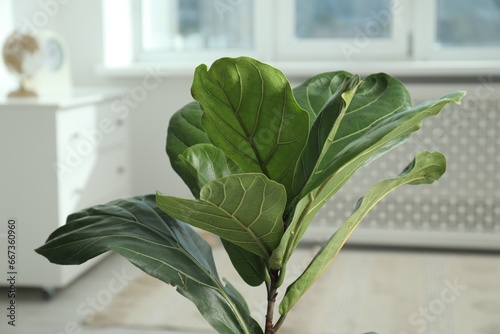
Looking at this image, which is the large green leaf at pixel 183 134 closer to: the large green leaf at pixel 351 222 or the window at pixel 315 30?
the large green leaf at pixel 351 222

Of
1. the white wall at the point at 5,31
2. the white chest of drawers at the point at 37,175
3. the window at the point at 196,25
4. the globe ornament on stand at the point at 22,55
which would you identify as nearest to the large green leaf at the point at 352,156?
the white chest of drawers at the point at 37,175

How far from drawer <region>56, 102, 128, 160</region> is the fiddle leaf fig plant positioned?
1706mm

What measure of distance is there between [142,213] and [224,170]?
0.10 m

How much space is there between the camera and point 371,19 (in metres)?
3.20

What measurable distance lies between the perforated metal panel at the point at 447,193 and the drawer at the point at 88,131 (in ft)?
2.91

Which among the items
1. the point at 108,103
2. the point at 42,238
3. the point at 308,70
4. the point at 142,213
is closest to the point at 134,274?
the point at 42,238

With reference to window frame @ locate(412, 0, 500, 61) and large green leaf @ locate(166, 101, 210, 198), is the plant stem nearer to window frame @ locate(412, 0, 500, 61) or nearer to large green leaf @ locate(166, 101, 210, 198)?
large green leaf @ locate(166, 101, 210, 198)

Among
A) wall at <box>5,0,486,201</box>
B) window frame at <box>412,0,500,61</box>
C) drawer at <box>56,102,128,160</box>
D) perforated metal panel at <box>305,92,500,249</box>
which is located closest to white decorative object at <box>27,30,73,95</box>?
drawer at <box>56,102,128,160</box>

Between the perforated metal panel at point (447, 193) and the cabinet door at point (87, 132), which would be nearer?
the cabinet door at point (87, 132)

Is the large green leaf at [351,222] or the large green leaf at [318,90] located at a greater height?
the large green leaf at [318,90]

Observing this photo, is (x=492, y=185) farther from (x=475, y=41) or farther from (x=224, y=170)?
(x=224, y=170)

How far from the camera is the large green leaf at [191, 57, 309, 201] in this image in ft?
1.94

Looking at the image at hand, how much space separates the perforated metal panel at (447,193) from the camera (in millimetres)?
2916

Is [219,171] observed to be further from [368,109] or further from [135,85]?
[135,85]
